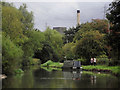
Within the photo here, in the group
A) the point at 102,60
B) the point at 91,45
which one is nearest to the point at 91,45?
the point at 91,45

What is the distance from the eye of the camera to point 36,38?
2426 inches

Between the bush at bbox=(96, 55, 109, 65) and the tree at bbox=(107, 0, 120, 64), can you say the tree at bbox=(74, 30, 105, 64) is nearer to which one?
the bush at bbox=(96, 55, 109, 65)

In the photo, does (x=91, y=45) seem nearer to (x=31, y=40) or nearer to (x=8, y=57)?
(x=31, y=40)

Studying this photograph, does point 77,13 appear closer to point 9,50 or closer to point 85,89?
point 9,50

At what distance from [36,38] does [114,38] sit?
35.8 m

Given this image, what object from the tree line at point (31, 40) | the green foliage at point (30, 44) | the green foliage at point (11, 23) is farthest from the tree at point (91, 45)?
the green foliage at point (11, 23)

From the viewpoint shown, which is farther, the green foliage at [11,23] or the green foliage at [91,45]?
the green foliage at [91,45]

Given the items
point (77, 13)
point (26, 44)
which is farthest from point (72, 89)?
point (77, 13)

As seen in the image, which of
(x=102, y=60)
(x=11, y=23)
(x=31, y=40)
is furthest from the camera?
(x=31, y=40)

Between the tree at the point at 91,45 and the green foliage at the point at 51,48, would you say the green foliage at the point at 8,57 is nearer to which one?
the tree at the point at 91,45

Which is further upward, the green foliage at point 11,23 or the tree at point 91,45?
the green foliage at point 11,23

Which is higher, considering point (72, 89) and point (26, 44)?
point (26, 44)

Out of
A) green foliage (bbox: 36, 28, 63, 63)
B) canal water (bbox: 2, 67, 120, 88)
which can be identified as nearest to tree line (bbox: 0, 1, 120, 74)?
canal water (bbox: 2, 67, 120, 88)

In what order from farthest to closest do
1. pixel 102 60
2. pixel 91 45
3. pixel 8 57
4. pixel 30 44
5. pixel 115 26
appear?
pixel 30 44 < pixel 91 45 < pixel 102 60 < pixel 8 57 < pixel 115 26
